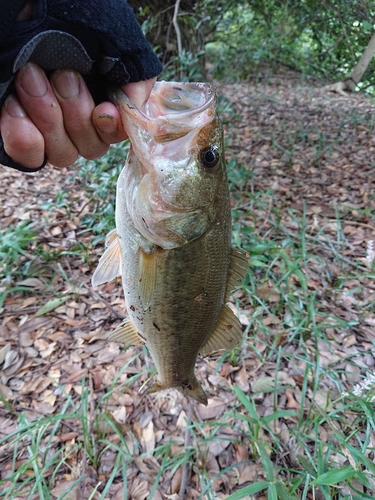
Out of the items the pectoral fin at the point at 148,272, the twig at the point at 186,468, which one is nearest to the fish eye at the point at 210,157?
the pectoral fin at the point at 148,272

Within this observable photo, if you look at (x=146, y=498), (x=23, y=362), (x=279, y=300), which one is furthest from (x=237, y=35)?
(x=146, y=498)

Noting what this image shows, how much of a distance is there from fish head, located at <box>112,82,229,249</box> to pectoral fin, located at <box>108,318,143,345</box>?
0.59 metres

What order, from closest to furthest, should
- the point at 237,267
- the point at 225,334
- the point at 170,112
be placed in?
the point at 170,112, the point at 237,267, the point at 225,334

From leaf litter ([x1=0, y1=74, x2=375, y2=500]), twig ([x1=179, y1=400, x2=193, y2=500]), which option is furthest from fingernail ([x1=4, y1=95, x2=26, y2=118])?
twig ([x1=179, y1=400, x2=193, y2=500])

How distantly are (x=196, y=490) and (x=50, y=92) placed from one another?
223 centimetres

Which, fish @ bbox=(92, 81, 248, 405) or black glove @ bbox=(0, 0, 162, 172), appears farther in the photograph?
fish @ bbox=(92, 81, 248, 405)

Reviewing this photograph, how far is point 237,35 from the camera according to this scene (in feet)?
35.6

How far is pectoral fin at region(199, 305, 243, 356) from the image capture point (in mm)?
1742

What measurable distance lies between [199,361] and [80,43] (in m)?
2.37

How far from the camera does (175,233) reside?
1438mm

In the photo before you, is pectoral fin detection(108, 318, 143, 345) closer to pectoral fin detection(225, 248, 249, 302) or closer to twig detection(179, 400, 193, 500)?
pectoral fin detection(225, 248, 249, 302)

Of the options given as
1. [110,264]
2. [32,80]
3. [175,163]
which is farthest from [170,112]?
[110,264]

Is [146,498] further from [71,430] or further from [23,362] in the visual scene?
[23,362]

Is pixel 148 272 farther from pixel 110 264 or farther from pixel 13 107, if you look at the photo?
pixel 13 107
